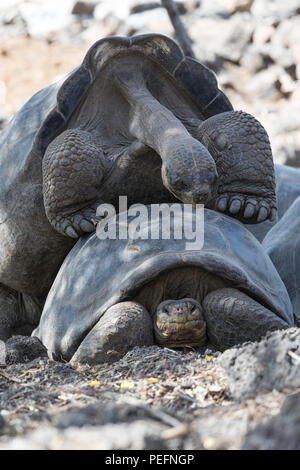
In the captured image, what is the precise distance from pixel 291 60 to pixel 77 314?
51.6ft

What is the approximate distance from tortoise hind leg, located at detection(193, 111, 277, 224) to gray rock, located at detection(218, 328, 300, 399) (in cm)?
203

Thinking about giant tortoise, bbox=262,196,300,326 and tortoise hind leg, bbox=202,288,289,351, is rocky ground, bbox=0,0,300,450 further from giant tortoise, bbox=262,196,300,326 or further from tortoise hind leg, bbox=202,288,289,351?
giant tortoise, bbox=262,196,300,326

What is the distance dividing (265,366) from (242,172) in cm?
239

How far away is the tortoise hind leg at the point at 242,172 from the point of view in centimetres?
512

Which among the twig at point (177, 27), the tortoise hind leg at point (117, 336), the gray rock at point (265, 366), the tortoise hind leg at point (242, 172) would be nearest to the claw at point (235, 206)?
the tortoise hind leg at point (242, 172)

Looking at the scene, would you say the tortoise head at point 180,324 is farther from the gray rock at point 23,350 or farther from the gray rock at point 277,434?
the gray rock at point 277,434

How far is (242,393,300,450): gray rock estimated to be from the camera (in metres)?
2.10

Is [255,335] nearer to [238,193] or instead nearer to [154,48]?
[238,193]

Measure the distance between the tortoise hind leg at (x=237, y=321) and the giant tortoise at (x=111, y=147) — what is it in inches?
38.9

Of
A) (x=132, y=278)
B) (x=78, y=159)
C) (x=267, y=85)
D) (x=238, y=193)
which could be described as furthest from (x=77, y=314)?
(x=267, y=85)

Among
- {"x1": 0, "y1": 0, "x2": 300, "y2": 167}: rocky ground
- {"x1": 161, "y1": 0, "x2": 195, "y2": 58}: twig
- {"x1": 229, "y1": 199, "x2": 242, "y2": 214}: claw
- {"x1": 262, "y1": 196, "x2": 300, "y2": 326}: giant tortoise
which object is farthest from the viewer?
{"x1": 0, "y1": 0, "x2": 300, "y2": 167}: rocky ground

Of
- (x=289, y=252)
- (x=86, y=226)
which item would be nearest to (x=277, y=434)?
(x=86, y=226)

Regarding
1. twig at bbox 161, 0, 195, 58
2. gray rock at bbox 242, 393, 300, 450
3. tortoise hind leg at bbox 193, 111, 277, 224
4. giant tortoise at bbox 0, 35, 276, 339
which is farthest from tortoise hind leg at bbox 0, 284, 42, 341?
twig at bbox 161, 0, 195, 58
